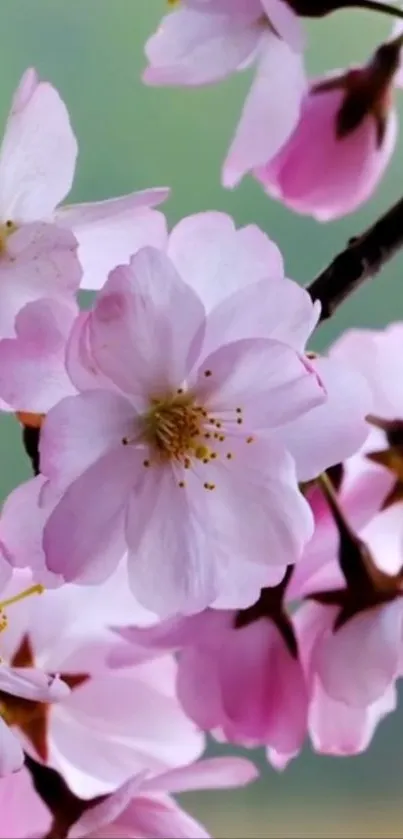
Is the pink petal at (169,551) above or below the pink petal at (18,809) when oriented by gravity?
above

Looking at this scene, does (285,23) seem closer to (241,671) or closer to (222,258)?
(222,258)

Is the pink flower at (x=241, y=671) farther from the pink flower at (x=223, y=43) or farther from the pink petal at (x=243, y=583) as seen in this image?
the pink flower at (x=223, y=43)

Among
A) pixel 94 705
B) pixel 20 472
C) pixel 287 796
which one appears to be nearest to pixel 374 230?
pixel 94 705

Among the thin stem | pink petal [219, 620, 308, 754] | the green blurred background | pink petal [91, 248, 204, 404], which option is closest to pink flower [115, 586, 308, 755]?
pink petal [219, 620, 308, 754]

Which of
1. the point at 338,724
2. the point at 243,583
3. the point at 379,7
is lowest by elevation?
the point at 338,724

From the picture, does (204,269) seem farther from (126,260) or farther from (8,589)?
(8,589)

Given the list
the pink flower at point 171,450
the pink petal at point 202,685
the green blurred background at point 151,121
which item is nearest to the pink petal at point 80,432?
the pink flower at point 171,450

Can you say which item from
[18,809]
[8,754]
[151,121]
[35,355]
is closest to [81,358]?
[35,355]
